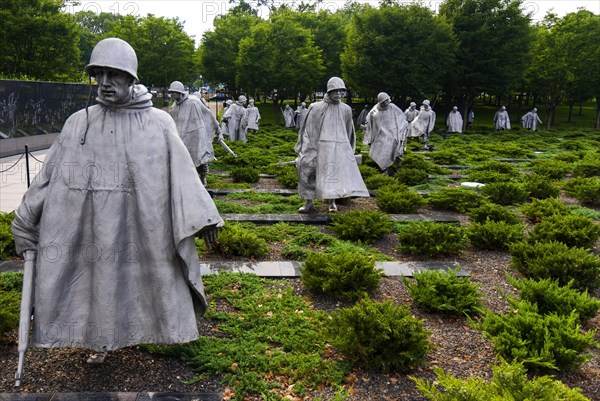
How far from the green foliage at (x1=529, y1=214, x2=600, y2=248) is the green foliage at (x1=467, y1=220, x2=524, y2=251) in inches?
9.3

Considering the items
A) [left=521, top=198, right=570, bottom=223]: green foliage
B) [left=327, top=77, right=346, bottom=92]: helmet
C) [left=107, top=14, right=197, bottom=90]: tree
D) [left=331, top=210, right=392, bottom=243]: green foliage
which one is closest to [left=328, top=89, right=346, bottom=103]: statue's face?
[left=327, top=77, right=346, bottom=92]: helmet

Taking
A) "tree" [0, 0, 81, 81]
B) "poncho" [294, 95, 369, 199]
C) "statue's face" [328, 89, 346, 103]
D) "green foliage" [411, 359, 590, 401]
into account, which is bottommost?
"green foliage" [411, 359, 590, 401]

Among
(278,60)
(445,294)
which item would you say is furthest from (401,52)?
(445,294)

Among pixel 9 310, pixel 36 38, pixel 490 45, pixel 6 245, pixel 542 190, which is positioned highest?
pixel 490 45

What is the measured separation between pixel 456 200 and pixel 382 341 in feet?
21.8

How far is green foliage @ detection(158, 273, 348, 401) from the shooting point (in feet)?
13.2

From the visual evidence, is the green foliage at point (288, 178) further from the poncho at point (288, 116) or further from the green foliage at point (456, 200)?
the poncho at point (288, 116)

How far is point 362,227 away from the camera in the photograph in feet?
26.1

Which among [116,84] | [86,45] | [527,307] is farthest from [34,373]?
[86,45]

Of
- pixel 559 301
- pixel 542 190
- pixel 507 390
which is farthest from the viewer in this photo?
pixel 542 190

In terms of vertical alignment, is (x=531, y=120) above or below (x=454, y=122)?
above

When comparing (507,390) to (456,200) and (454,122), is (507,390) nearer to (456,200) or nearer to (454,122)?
(456,200)

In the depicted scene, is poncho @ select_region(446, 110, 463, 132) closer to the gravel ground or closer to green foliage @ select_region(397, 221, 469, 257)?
green foliage @ select_region(397, 221, 469, 257)

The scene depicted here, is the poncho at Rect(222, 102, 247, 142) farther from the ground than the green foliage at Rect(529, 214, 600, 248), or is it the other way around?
the poncho at Rect(222, 102, 247, 142)
